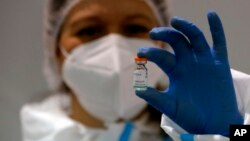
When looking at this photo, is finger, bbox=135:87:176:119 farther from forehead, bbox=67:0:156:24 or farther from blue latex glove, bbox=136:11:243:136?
forehead, bbox=67:0:156:24

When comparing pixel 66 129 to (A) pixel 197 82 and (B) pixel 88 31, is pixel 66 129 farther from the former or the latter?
(A) pixel 197 82

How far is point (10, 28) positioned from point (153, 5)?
63cm

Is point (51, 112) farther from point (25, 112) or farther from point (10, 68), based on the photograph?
point (10, 68)

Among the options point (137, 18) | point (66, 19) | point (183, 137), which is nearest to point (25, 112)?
point (66, 19)

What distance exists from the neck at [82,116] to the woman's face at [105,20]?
0.18 meters

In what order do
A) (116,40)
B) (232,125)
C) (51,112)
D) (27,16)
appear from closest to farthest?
(232,125)
(116,40)
(51,112)
(27,16)

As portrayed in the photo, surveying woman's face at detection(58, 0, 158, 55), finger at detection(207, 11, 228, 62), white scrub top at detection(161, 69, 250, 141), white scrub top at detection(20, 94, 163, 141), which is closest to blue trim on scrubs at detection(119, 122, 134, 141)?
white scrub top at detection(20, 94, 163, 141)

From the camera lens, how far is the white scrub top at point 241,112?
73cm

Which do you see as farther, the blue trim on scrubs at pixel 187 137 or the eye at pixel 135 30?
the eye at pixel 135 30

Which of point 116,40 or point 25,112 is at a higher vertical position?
point 116,40

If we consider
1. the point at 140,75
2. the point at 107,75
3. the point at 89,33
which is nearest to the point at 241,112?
the point at 140,75

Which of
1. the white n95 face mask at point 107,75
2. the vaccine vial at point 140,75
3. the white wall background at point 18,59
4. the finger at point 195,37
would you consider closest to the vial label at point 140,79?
the vaccine vial at point 140,75

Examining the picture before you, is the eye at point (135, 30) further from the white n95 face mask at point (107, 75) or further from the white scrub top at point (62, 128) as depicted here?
the white scrub top at point (62, 128)

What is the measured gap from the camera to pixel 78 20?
121 cm
